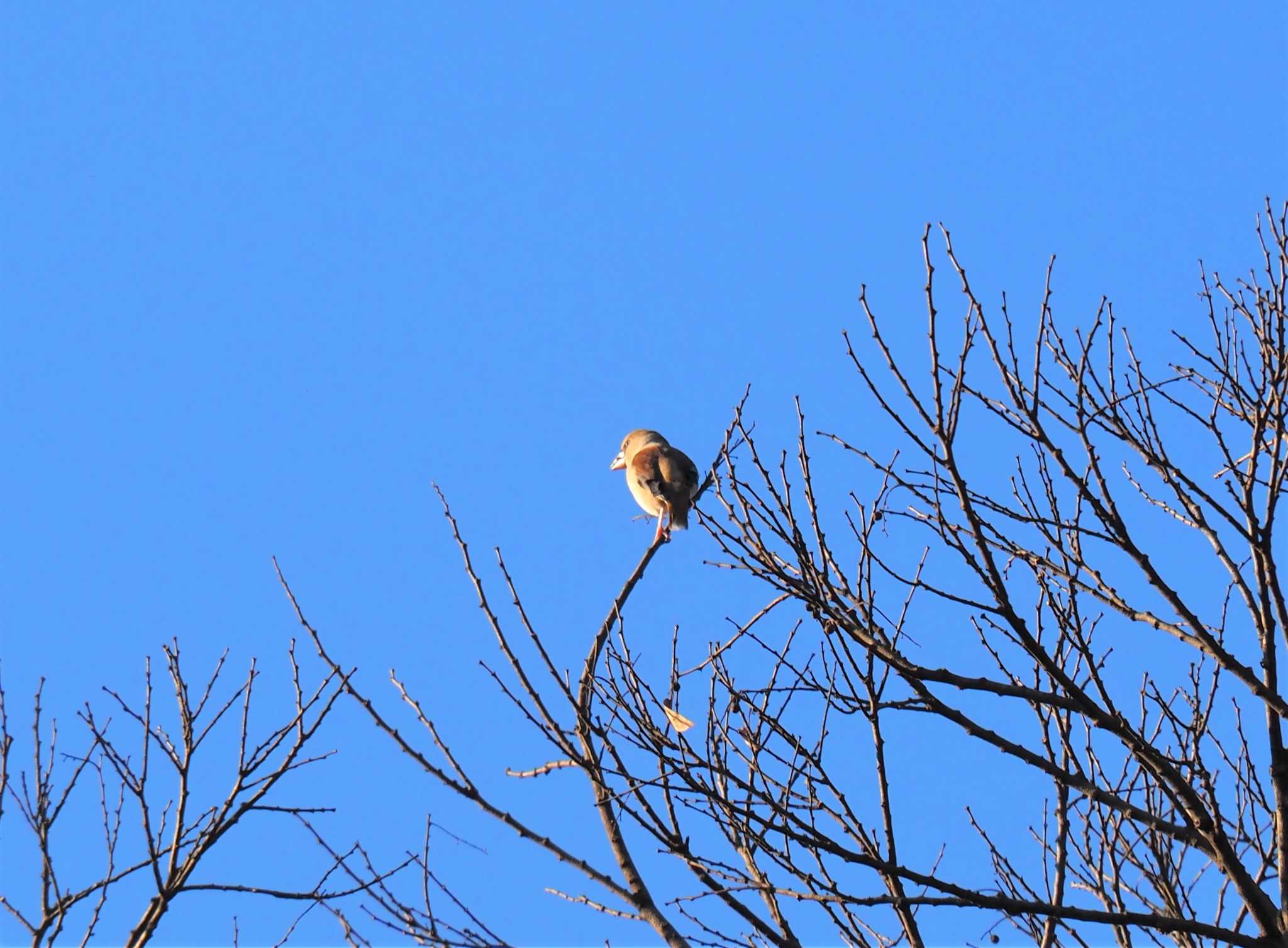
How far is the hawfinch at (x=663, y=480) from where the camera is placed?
28.2ft

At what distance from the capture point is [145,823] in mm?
4398

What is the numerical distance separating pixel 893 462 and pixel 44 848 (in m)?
3.33

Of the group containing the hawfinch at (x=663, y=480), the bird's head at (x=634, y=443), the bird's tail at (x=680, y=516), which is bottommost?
the bird's tail at (x=680, y=516)

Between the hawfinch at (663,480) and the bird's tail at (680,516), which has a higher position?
the hawfinch at (663,480)

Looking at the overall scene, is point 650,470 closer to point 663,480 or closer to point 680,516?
point 663,480

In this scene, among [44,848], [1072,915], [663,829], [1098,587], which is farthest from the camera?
[44,848]

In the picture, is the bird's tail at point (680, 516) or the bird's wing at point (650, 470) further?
the bird's wing at point (650, 470)

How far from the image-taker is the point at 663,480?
8.80m

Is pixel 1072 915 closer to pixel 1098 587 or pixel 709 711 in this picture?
pixel 1098 587

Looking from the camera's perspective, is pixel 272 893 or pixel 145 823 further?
pixel 272 893

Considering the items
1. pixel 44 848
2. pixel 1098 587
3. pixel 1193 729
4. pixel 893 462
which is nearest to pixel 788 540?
pixel 893 462

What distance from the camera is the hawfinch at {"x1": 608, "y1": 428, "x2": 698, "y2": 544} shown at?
28.2ft

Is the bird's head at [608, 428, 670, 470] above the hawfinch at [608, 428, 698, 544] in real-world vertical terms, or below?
above

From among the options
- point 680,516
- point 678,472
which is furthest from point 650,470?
point 680,516
